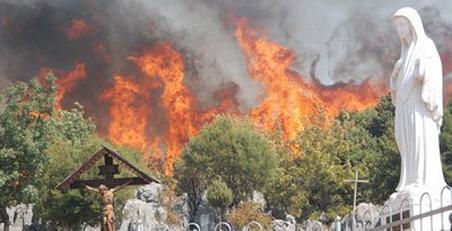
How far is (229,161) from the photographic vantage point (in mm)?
40906

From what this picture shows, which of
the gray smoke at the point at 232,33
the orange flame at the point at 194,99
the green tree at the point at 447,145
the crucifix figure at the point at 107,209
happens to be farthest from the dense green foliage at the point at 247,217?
the gray smoke at the point at 232,33

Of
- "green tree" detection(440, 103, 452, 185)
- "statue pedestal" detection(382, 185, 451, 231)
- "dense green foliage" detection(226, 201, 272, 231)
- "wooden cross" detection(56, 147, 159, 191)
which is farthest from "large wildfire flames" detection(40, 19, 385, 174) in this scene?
"statue pedestal" detection(382, 185, 451, 231)

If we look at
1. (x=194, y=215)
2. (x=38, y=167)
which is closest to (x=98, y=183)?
(x=38, y=167)

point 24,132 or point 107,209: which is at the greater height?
point 24,132

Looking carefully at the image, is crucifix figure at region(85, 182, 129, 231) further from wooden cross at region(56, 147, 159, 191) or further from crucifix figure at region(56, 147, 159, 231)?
wooden cross at region(56, 147, 159, 191)

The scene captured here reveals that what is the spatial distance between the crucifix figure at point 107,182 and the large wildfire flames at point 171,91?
3904 cm

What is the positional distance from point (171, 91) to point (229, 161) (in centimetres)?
2005

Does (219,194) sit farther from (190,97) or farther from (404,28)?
(404,28)

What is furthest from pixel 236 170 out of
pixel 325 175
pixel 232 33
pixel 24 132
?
pixel 232 33

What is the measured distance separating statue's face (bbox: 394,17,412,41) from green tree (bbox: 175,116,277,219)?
26944 mm

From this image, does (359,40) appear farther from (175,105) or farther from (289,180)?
(289,180)

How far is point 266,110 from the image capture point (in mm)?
60031

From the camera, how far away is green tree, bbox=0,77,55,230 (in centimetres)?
2939

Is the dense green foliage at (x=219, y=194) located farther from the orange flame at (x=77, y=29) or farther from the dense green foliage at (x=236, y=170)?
the orange flame at (x=77, y=29)
